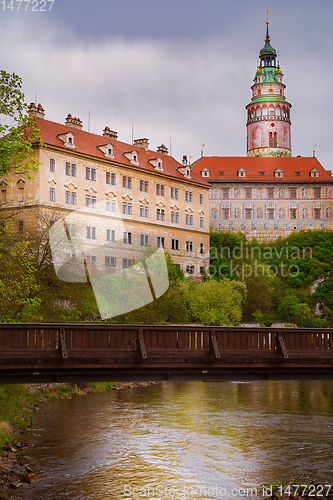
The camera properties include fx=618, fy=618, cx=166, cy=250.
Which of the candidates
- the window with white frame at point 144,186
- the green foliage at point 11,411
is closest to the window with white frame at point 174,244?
the window with white frame at point 144,186

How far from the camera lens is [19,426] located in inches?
977

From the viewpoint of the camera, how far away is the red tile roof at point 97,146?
57.6 meters

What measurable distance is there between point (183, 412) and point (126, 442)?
6.88 meters

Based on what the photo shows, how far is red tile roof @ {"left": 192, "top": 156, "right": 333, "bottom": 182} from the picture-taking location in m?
86.5

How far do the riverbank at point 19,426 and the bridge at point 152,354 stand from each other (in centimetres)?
403

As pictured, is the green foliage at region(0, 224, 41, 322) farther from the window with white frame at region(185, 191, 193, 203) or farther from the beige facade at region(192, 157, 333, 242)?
the beige facade at region(192, 157, 333, 242)

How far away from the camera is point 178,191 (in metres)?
70.8

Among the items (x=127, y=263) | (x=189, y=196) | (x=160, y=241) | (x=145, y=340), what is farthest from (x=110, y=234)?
(x=145, y=340)

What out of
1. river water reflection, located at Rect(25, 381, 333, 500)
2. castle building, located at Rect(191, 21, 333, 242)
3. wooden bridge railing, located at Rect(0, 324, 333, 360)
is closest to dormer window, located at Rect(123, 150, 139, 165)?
castle building, located at Rect(191, 21, 333, 242)

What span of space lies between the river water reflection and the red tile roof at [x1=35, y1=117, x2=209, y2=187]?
30.0 m

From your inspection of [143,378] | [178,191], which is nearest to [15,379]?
[143,378]

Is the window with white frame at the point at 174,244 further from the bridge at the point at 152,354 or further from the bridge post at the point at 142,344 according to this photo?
the bridge post at the point at 142,344

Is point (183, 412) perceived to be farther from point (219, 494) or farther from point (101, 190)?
point (101, 190)

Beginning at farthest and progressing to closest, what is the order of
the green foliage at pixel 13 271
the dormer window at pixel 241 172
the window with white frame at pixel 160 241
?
1. the dormer window at pixel 241 172
2. the window with white frame at pixel 160 241
3. the green foliage at pixel 13 271
